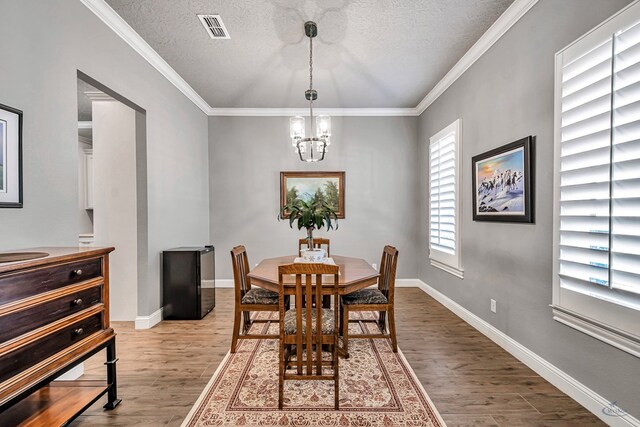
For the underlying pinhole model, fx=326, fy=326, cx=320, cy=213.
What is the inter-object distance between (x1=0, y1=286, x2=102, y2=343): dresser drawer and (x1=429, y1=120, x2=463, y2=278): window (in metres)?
3.59

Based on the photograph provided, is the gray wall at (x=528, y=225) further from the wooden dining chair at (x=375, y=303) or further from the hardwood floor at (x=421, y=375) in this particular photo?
the wooden dining chair at (x=375, y=303)

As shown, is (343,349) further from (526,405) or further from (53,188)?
(53,188)

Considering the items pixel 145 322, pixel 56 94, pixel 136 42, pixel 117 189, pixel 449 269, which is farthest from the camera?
pixel 449 269

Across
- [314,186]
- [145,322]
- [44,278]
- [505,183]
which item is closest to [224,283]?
[145,322]

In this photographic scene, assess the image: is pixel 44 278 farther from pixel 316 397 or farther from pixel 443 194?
pixel 443 194

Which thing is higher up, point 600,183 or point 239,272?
point 600,183

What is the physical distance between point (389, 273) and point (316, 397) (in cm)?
Result: 128

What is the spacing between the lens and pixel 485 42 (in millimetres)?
3195

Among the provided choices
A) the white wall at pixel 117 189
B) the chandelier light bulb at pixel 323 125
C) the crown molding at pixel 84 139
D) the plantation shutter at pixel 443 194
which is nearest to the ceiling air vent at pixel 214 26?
the chandelier light bulb at pixel 323 125

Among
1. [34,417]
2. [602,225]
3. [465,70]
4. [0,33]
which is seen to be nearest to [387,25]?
[465,70]

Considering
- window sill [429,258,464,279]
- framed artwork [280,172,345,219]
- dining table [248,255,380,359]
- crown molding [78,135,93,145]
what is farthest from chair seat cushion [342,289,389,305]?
crown molding [78,135,93,145]

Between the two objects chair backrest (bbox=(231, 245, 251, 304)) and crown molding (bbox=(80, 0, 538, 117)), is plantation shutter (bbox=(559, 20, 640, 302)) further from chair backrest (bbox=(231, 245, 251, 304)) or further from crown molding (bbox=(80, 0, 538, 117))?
chair backrest (bbox=(231, 245, 251, 304))

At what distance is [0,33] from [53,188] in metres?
0.93

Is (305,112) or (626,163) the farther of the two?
(305,112)
